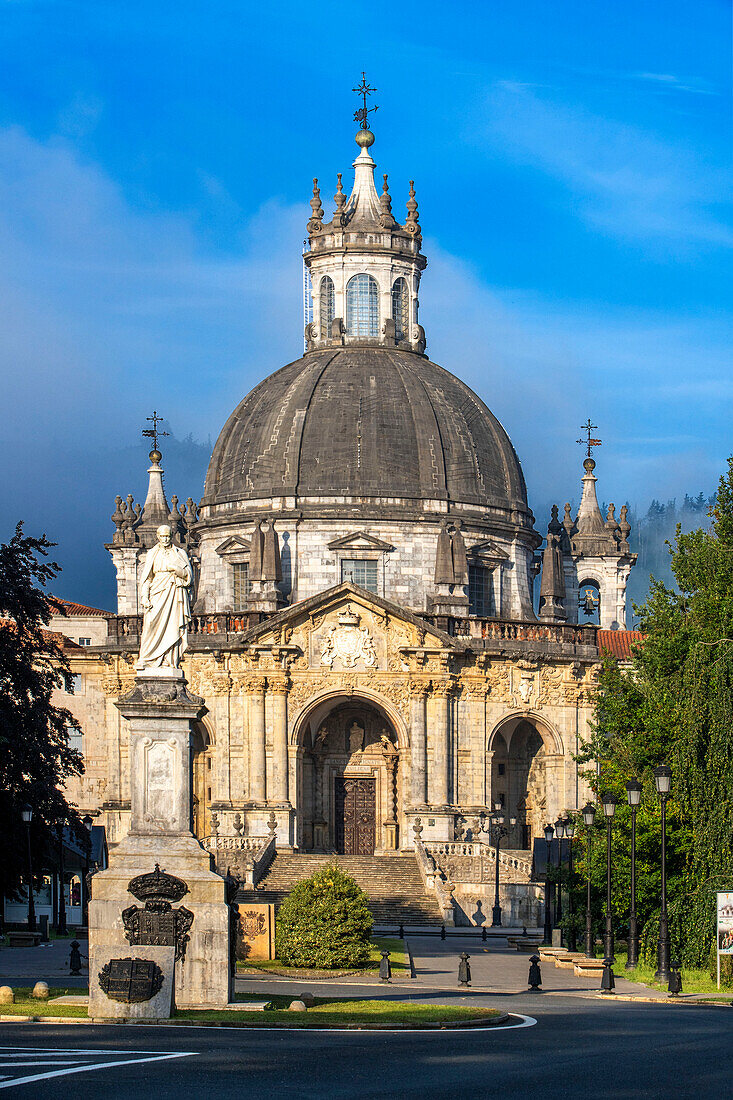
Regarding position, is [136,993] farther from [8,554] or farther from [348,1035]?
[8,554]

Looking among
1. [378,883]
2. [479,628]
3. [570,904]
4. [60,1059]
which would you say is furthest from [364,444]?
[60,1059]

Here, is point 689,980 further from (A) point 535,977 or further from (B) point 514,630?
(B) point 514,630

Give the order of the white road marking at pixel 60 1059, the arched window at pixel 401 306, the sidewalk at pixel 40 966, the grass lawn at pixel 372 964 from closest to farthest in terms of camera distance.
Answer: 1. the white road marking at pixel 60 1059
2. the sidewalk at pixel 40 966
3. the grass lawn at pixel 372 964
4. the arched window at pixel 401 306

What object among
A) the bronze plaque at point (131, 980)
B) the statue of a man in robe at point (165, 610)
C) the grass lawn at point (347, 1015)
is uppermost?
the statue of a man in robe at point (165, 610)

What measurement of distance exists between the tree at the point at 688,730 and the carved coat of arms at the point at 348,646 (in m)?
14.8

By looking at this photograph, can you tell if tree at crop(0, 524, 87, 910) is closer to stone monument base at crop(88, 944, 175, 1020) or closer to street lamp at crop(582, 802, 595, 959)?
street lamp at crop(582, 802, 595, 959)

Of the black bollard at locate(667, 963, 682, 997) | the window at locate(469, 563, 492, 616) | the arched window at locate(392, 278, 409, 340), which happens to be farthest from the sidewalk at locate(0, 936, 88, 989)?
the arched window at locate(392, 278, 409, 340)

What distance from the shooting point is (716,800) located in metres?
44.2

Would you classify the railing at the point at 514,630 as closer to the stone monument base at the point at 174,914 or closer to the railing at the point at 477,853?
the railing at the point at 477,853

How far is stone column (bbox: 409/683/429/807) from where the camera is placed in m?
70.6

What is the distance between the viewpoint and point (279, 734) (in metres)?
70.9

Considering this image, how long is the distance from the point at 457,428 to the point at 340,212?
465 inches

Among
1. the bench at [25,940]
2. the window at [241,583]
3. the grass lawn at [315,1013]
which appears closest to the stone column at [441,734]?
the window at [241,583]

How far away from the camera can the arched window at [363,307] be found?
82.2m
